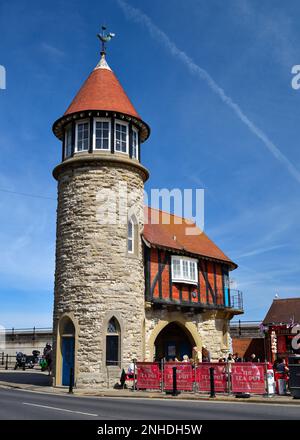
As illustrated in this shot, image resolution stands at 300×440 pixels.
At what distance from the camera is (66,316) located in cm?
2127

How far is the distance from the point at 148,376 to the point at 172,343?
8.81 meters

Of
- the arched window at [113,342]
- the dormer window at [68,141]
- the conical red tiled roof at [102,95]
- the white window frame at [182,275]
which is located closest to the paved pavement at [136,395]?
the arched window at [113,342]

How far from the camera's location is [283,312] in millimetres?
35406

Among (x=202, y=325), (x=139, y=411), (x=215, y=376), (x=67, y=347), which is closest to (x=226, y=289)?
(x=202, y=325)

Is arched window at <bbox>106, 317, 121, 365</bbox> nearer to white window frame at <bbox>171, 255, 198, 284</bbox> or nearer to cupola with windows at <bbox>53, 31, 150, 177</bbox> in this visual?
white window frame at <bbox>171, 255, 198, 284</bbox>

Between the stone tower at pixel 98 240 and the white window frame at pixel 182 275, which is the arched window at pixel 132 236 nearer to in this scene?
the stone tower at pixel 98 240

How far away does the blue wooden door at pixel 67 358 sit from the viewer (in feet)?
69.2

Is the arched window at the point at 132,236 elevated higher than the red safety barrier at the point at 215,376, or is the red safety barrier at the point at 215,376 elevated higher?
the arched window at the point at 132,236

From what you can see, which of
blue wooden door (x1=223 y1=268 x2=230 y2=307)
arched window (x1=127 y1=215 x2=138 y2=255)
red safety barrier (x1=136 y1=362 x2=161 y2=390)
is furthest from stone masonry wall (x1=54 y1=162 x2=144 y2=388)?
blue wooden door (x1=223 y1=268 x2=230 y2=307)

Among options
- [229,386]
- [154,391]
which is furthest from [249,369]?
[154,391]

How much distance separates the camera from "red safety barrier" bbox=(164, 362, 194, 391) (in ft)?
59.0

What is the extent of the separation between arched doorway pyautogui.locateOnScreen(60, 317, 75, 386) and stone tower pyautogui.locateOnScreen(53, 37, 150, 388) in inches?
1.6

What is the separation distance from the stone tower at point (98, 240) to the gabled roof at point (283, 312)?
15.2 meters

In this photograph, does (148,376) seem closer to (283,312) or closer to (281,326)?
(281,326)
